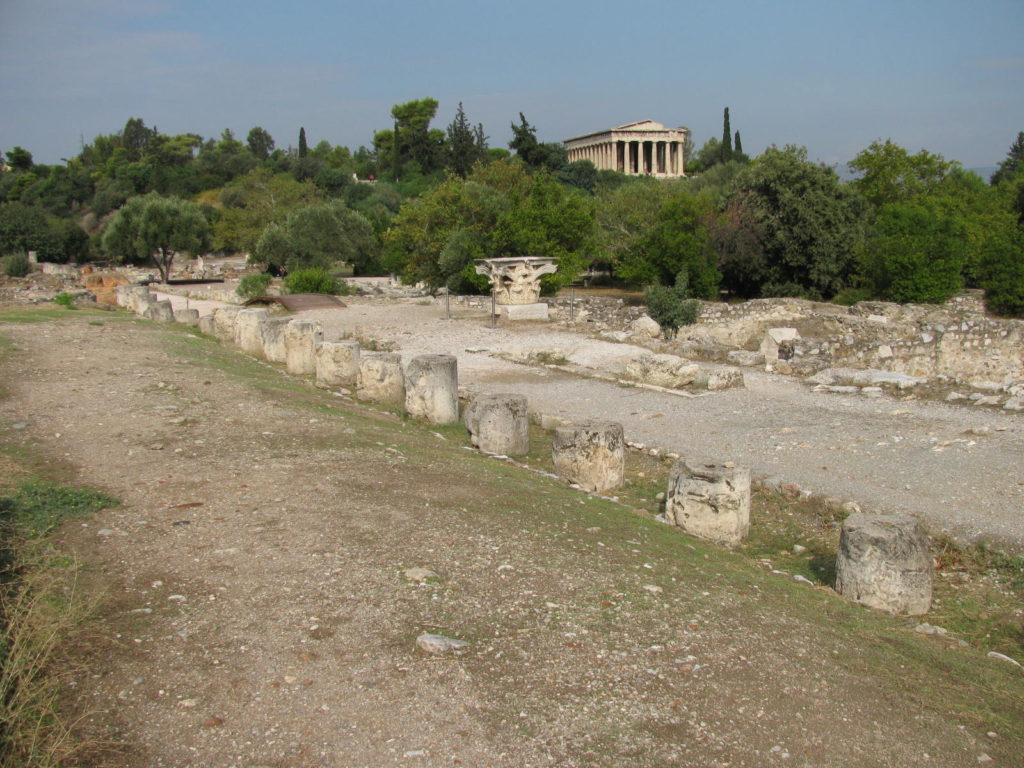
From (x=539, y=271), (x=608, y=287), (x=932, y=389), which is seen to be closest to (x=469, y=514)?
(x=932, y=389)

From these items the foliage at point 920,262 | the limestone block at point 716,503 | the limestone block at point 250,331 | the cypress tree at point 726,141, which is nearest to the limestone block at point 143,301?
the limestone block at point 250,331

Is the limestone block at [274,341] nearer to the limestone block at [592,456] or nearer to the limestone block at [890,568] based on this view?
the limestone block at [592,456]

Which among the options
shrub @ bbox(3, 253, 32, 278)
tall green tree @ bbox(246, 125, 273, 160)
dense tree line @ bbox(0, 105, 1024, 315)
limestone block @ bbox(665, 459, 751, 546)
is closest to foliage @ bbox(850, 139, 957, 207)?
dense tree line @ bbox(0, 105, 1024, 315)

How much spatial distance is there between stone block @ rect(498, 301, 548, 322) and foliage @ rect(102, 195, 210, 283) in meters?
20.7

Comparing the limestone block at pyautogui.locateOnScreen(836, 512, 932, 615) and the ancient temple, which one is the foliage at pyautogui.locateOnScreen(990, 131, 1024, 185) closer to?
the ancient temple

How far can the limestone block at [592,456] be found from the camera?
882 cm

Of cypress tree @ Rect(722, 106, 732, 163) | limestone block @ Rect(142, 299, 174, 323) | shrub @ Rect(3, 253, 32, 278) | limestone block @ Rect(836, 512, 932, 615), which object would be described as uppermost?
cypress tree @ Rect(722, 106, 732, 163)

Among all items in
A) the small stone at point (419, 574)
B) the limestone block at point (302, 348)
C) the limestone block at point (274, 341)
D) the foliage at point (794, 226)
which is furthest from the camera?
the foliage at point (794, 226)

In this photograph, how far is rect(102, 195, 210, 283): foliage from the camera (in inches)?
1421

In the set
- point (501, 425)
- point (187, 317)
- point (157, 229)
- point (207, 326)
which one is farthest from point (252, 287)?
point (501, 425)

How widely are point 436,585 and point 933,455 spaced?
6.71 metres

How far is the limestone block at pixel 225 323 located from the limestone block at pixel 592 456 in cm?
1182

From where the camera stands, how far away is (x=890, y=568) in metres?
5.93

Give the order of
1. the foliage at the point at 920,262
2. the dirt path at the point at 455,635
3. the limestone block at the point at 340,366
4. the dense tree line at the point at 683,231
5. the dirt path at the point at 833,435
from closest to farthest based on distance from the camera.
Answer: the dirt path at the point at 455,635 < the dirt path at the point at 833,435 < the limestone block at the point at 340,366 < the foliage at the point at 920,262 < the dense tree line at the point at 683,231
